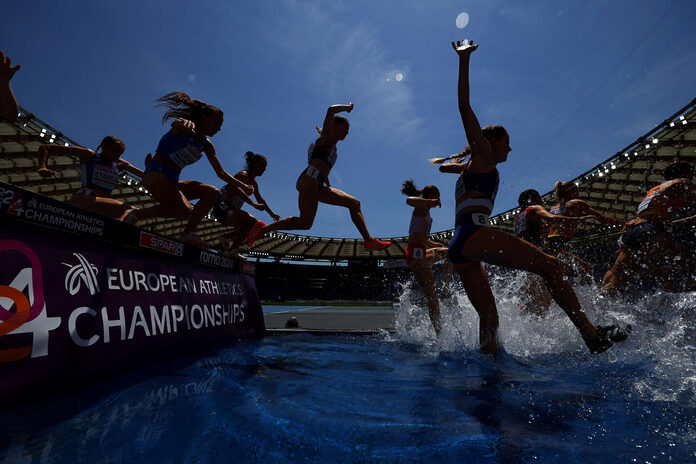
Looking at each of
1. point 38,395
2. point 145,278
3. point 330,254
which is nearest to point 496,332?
→ point 145,278

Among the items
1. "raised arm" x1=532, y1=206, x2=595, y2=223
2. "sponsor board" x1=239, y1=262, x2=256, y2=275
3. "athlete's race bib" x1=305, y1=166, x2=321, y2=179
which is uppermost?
"athlete's race bib" x1=305, y1=166, x2=321, y2=179

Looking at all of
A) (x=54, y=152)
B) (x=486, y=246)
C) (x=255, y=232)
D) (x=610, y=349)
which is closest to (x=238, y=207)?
(x=255, y=232)

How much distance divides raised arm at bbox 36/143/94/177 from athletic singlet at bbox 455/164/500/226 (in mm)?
4211

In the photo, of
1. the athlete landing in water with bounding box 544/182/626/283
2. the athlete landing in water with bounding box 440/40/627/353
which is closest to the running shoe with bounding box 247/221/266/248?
the athlete landing in water with bounding box 440/40/627/353

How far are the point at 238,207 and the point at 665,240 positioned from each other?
556 cm

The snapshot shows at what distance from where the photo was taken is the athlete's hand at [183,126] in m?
3.04

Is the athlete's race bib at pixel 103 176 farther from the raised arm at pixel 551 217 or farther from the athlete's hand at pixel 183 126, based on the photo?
the raised arm at pixel 551 217

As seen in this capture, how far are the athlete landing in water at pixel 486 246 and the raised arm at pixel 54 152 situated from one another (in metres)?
4.16

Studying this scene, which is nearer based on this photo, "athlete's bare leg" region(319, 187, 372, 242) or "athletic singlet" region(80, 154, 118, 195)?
"athlete's bare leg" region(319, 187, 372, 242)

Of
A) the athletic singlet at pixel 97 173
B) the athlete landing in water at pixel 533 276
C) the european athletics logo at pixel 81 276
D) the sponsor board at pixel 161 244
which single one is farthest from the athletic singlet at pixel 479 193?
the athletic singlet at pixel 97 173

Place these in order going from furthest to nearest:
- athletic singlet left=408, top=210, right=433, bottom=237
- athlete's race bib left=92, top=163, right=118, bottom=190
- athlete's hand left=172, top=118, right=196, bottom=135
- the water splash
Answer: athletic singlet left=408, top=210, right=433, bottom=237 < athlete's race bib left=92, top=163, right=118, bottom=190 < athlete's hand left=172, top=118, right=196, bottom=135 < the water splash

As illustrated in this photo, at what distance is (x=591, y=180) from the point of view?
17016mm

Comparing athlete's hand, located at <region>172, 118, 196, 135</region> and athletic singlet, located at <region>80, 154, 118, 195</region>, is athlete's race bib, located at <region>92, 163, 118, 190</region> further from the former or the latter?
athlete's hand, located at <region>172, 118, 196, 135</region>

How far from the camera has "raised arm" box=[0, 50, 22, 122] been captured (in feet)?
6.63
